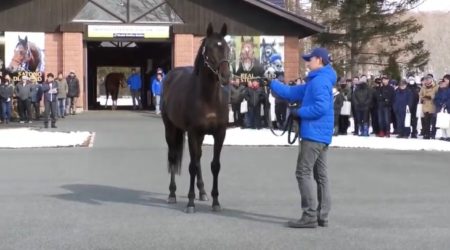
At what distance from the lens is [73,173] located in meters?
13.9

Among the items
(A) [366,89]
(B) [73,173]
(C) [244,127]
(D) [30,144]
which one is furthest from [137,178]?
(C) [244,127]

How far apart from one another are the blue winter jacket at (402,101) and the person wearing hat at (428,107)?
35 centimetres

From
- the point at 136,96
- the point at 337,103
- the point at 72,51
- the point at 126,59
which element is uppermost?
the point at 126,59

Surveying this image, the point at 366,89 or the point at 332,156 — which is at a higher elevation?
the point at 366,89

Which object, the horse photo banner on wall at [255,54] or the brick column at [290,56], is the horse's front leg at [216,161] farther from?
the brick column at [290,56]

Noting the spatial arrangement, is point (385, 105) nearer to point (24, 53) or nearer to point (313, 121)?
point (313, 121)

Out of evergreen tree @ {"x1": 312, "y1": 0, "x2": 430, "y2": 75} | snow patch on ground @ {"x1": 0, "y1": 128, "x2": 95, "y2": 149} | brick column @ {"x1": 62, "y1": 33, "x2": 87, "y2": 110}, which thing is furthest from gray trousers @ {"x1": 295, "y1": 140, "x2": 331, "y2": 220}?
evergreen tree @ {"x1": 312, "y1": 0, "x2": 430, "y2": 75}

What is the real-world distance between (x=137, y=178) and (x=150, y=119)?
16884 millimetres

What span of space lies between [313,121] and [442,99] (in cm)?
1375

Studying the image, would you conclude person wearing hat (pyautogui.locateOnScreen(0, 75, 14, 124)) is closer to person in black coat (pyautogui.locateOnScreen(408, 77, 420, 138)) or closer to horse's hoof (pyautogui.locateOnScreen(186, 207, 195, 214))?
person in black coat (pyautogui.locateOnScreen(408, 77, 420, 138))

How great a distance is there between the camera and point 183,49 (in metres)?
32.9

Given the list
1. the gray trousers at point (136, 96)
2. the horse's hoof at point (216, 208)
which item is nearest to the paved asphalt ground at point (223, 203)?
the horse's hoof at point (216, 208)

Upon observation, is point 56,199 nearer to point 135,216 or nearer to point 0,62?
point 135,216

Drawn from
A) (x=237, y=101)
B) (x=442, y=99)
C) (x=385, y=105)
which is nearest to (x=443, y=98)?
(x=442, y=99)
